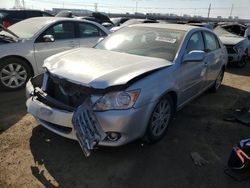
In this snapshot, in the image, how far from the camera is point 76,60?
3.66m

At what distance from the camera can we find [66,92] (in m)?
3.29

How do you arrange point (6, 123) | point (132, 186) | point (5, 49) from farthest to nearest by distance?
point (5, 49), point (6, 123), point (132, 186)

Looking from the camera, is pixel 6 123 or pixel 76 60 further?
pixel 6 123

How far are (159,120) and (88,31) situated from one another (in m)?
3.93

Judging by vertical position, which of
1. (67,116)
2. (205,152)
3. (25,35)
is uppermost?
(25,35)

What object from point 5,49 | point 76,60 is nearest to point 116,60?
point 76,60

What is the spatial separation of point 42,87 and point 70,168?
1147 millimetres

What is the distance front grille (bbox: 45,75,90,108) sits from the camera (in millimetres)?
3141

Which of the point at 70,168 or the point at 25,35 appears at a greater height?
the point at 25,35

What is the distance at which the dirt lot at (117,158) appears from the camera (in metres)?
2.95

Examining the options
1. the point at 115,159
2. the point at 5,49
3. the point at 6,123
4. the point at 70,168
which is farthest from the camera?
the point at 5,49

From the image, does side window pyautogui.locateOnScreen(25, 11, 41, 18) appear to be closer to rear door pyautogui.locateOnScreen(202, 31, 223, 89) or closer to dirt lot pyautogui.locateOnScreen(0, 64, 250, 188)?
dirt lot pyautogui.locateOnScreen(0, 64, 250, 188)

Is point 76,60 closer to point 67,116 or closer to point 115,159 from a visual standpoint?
point 67,116

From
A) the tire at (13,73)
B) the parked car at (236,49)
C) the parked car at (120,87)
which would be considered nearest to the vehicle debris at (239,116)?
the parked car at (120,87)
